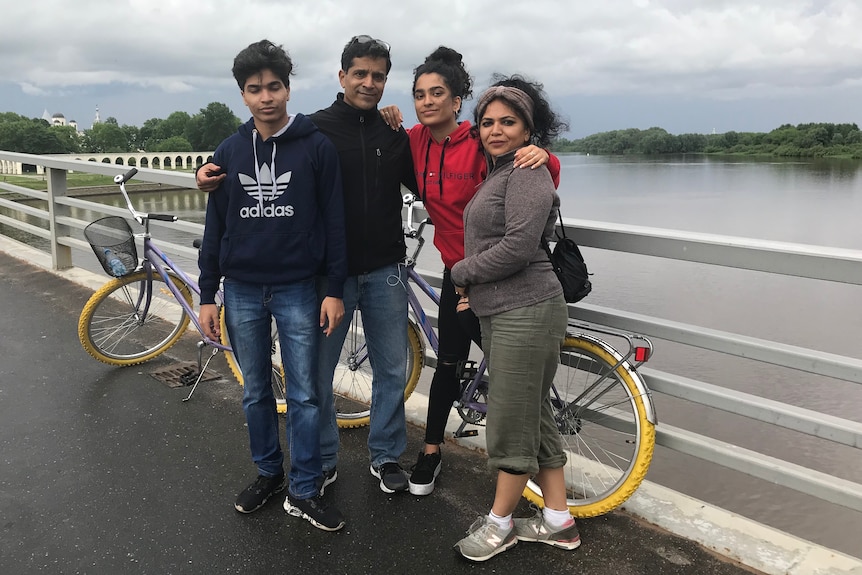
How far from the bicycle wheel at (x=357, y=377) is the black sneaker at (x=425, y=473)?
1.92 ft

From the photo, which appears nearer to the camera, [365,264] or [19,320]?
[365,264]

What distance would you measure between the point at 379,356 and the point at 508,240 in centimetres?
98

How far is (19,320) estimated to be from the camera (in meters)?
5.27

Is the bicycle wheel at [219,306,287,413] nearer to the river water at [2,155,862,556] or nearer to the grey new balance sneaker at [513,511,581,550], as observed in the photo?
the river water at [2,155,862,556]

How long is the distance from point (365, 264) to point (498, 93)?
83 cm

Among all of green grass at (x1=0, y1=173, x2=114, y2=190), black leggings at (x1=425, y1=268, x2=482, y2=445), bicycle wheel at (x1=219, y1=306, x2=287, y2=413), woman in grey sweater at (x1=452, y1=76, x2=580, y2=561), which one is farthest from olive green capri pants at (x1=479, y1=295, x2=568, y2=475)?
green grass at (x1=0, y1=173, x2=114, y2=190)

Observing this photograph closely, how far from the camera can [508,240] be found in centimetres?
210

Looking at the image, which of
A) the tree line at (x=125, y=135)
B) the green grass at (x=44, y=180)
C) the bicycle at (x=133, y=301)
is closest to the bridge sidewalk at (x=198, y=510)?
the bicycle at (x=133, y=301)

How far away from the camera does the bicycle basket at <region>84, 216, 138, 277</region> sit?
3938 millimetres

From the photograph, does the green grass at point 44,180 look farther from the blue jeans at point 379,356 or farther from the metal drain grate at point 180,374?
the blue jeans at point 379,356

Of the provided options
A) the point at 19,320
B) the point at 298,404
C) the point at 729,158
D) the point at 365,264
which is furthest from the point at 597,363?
the point at 729,158

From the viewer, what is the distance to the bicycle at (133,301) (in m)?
3.95

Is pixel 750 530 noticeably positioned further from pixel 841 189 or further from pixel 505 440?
pixel 841 189

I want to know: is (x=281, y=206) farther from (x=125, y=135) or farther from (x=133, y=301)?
(x=125, y=135)
